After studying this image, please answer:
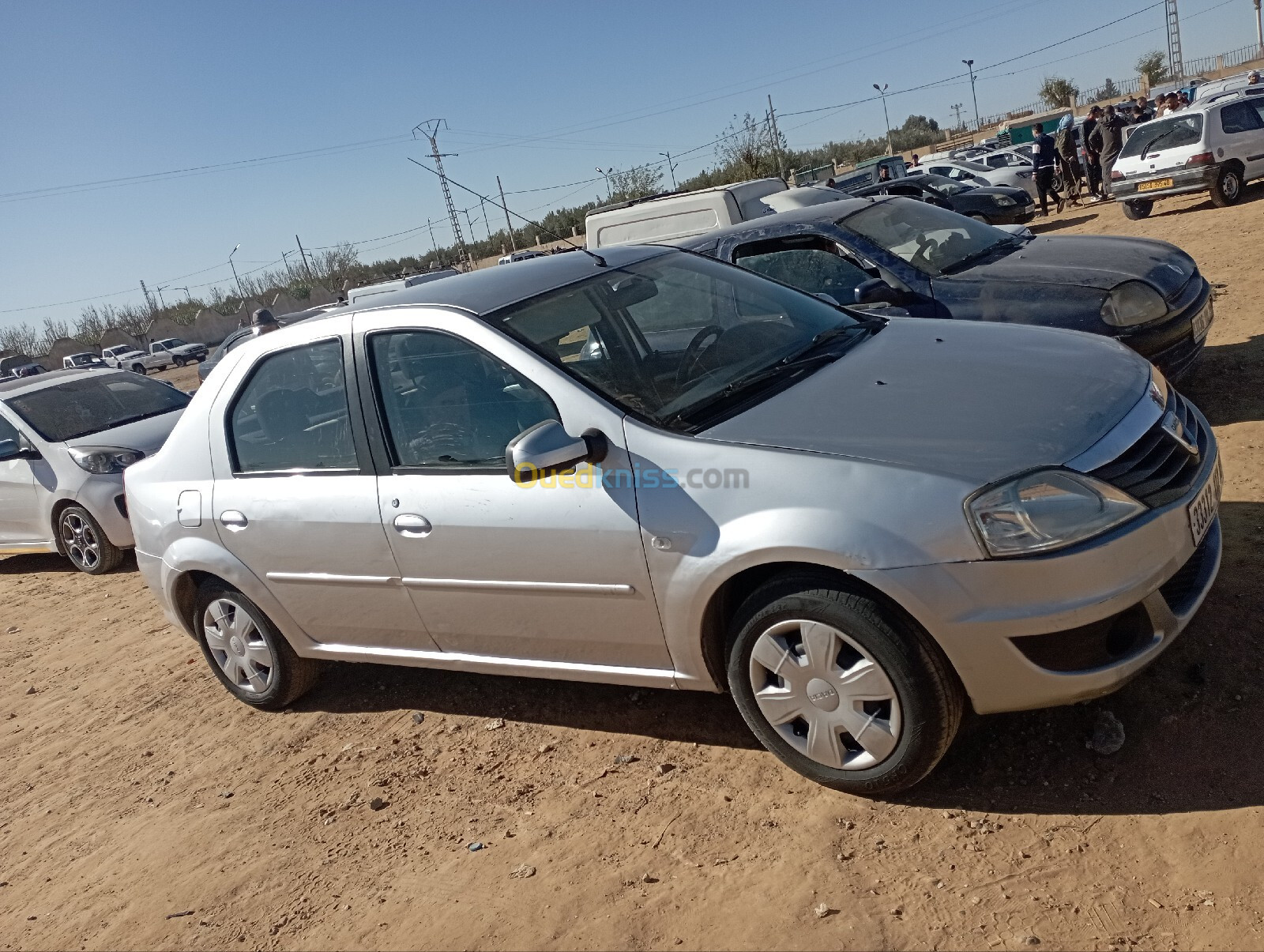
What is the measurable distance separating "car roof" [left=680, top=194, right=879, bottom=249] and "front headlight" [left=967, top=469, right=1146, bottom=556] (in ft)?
13.8

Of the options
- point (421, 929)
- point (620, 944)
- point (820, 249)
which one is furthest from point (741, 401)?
point (820, 249)

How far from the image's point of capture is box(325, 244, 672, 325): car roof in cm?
371

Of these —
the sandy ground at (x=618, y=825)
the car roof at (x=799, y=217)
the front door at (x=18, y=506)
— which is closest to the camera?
the sandy ground at (x=618, y=825)

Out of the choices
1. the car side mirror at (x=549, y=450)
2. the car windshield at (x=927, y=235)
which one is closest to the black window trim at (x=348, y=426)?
the car side mirror at (x=549, y=450)

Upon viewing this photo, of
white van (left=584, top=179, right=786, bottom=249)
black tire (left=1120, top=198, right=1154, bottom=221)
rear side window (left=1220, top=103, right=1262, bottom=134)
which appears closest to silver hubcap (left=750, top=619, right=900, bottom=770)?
white van (left=584, top=179, right=786, bottom=249)

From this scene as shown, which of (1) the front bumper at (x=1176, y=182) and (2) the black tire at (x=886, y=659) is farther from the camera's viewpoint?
(1) the front bumper at (x=1176, y=182)

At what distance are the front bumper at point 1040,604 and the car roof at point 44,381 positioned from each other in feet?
27.6

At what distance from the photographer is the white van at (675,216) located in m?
10.1

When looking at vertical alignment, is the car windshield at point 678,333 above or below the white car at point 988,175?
above

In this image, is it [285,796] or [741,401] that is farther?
[285,796]

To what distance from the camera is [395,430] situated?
12.3 ft

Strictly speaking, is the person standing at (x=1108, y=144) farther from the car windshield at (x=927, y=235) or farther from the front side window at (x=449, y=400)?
the front side window at (x=449, y=400)

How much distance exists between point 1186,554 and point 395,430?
2641 mm

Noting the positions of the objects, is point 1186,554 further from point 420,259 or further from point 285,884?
point 420,259
